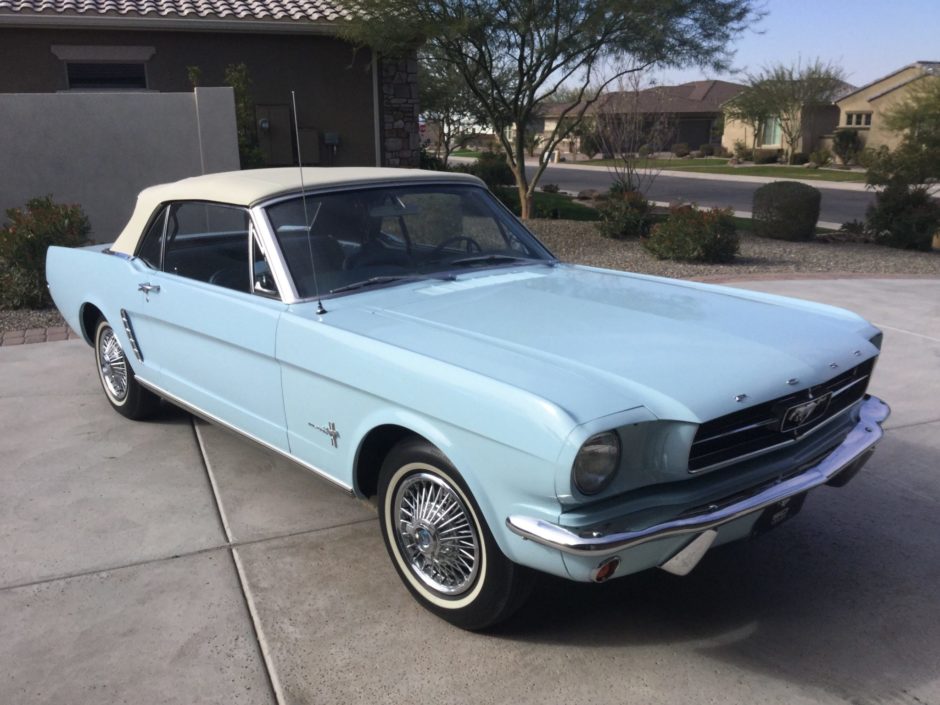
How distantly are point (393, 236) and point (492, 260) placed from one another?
0.54 meters

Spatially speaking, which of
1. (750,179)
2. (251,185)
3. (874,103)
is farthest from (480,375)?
(874,103)

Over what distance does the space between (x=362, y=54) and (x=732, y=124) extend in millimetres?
42305

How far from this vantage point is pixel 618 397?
8.79 ft

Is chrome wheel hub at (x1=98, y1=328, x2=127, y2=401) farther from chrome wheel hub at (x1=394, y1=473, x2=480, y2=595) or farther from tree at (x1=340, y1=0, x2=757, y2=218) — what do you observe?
tree at (x1=340, y1=0, x2=757, y2=218)

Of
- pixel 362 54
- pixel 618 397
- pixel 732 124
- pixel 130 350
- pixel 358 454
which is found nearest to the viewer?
pixel 618 397

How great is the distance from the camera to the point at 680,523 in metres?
2.66

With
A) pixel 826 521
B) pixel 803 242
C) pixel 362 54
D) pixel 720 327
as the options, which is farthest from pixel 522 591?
pixel 362 54

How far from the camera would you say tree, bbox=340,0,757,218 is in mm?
12969

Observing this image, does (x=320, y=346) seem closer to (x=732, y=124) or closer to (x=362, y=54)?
(x=362, y=54)

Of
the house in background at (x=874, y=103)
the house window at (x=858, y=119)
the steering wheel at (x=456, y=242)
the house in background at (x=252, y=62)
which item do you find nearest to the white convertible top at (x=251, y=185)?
the steering wheel at (x=456, y=242)

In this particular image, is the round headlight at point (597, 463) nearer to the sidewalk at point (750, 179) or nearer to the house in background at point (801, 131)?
the sidewalk at point (750, 179)

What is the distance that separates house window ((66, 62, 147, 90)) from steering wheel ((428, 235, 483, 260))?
12905 mm

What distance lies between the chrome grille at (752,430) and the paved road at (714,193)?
16.6 meters

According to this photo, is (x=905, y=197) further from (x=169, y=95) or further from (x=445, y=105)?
(x=445, y=105)
